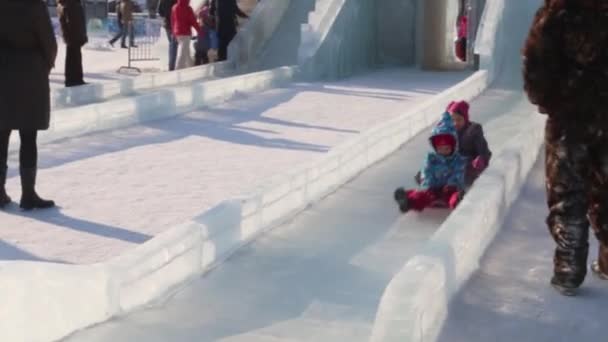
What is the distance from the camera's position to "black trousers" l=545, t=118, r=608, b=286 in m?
3.92

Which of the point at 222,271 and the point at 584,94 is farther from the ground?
the point at 584,94

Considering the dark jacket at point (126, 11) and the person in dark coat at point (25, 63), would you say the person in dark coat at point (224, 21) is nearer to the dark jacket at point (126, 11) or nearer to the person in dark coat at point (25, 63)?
the dark jacket at point (126, 11)

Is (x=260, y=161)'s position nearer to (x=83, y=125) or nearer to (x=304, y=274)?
(x=83, y=125)

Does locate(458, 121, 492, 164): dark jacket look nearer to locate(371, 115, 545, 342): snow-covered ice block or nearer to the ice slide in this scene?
locate(371, 115, 545, 342): snow-covered ice block

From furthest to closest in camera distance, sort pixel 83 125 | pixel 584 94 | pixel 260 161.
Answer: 1. pixel 83 125
2. pixel 260 161
3. pixel 584 94

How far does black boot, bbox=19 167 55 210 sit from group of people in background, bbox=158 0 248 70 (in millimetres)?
10375

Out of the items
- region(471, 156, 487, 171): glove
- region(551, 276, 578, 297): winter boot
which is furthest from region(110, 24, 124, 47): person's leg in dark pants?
region(551, 276, 578, 297): winter boot

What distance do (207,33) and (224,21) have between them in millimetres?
381

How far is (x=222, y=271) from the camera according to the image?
4.93 metres

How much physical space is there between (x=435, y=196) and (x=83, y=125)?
428 centimetres

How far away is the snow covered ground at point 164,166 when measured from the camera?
5.60 m

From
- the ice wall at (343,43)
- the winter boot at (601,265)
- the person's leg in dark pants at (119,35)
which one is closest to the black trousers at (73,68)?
the ice wall at (343,43)

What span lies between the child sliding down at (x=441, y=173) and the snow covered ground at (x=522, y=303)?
120 centimetres

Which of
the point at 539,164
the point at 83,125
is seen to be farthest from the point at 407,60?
the point at 539,164
